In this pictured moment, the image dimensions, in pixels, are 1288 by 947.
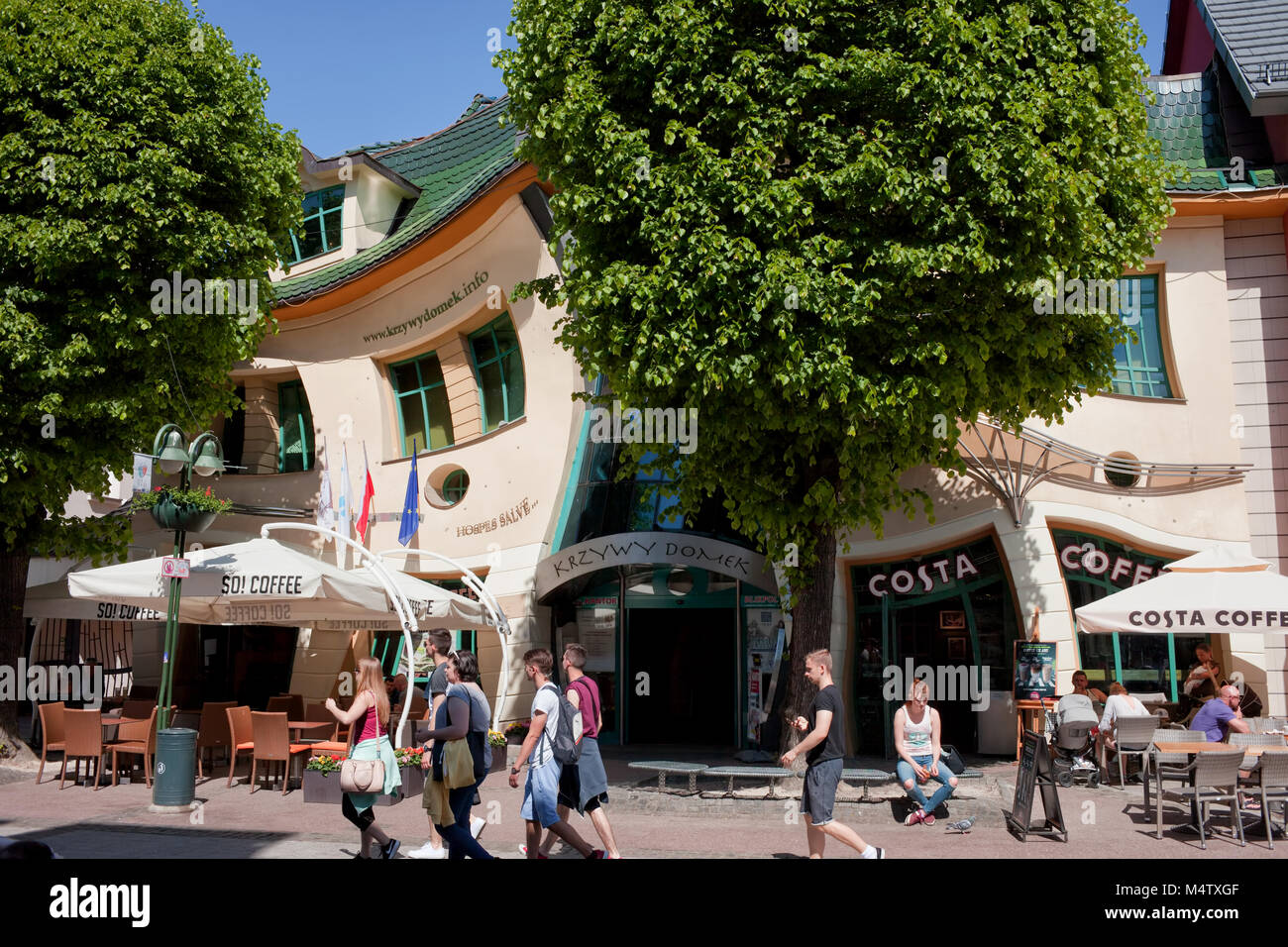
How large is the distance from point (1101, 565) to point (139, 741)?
1405 cm

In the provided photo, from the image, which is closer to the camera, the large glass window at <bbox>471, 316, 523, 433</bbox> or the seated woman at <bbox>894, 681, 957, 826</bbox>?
the seated woman at <bbox>894, 681, 957, 826</bbox>

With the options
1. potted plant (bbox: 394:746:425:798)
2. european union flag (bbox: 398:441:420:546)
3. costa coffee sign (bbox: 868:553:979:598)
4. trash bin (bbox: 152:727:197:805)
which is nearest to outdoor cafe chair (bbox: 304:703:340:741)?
trash bin (bbox: 152:727:197:805)

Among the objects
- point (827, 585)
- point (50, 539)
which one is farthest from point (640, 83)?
point (50, 539)

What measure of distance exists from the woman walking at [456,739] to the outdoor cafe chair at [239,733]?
640cm

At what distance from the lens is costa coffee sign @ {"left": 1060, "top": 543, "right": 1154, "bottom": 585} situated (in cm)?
1617

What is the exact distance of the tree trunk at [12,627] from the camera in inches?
601

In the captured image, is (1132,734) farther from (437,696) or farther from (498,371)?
(498,371)

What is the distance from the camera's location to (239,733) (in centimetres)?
1396

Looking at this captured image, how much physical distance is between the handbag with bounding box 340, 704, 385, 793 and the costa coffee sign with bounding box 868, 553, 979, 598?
1071cm

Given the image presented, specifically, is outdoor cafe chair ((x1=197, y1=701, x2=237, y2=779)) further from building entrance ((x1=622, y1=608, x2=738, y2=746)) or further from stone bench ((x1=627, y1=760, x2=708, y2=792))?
building entrance ((x1=622, y1=608, x2=738, y2=746))

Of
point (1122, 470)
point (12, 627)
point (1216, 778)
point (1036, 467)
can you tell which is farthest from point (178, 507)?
point (1122, 470)

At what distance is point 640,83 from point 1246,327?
10.9 meters

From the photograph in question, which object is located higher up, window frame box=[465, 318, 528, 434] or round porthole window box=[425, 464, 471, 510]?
window frame box=[465, 318, 528, 434]
